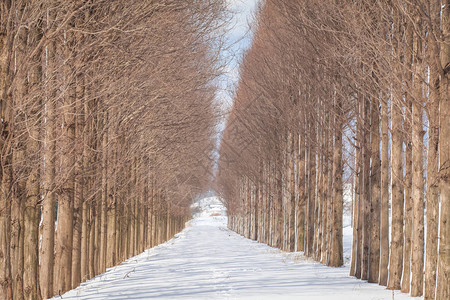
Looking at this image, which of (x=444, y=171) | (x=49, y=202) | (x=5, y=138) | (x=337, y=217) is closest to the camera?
(x=5, y=138)

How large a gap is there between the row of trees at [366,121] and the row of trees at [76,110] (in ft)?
10.1

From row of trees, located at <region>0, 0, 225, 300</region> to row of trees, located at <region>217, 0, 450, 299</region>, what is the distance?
3091 mm

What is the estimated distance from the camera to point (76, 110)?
29.0 ft

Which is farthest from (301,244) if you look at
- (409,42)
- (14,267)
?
(14,267)

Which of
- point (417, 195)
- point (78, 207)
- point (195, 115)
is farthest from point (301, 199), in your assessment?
point (417, 195)

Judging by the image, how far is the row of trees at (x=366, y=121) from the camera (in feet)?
25.3

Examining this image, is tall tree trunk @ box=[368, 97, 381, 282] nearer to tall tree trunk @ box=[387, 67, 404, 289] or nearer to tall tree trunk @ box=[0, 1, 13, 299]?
tall tree trunk @ box=[387, 67, 404, 289]

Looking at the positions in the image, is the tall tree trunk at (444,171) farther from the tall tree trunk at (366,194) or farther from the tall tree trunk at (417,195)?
the tall tree trunk at (366,194)

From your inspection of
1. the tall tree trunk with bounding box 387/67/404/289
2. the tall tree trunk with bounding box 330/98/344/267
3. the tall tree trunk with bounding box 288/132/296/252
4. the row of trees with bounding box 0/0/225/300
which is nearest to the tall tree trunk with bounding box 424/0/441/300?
the tall tree trunk with bounding box 387/67/404/289

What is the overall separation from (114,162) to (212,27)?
503 cm

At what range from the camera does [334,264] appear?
14.8 m

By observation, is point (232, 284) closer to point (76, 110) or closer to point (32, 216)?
point (32, 216)

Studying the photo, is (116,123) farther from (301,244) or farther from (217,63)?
(301,244)

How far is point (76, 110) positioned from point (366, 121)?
6.45 metres
